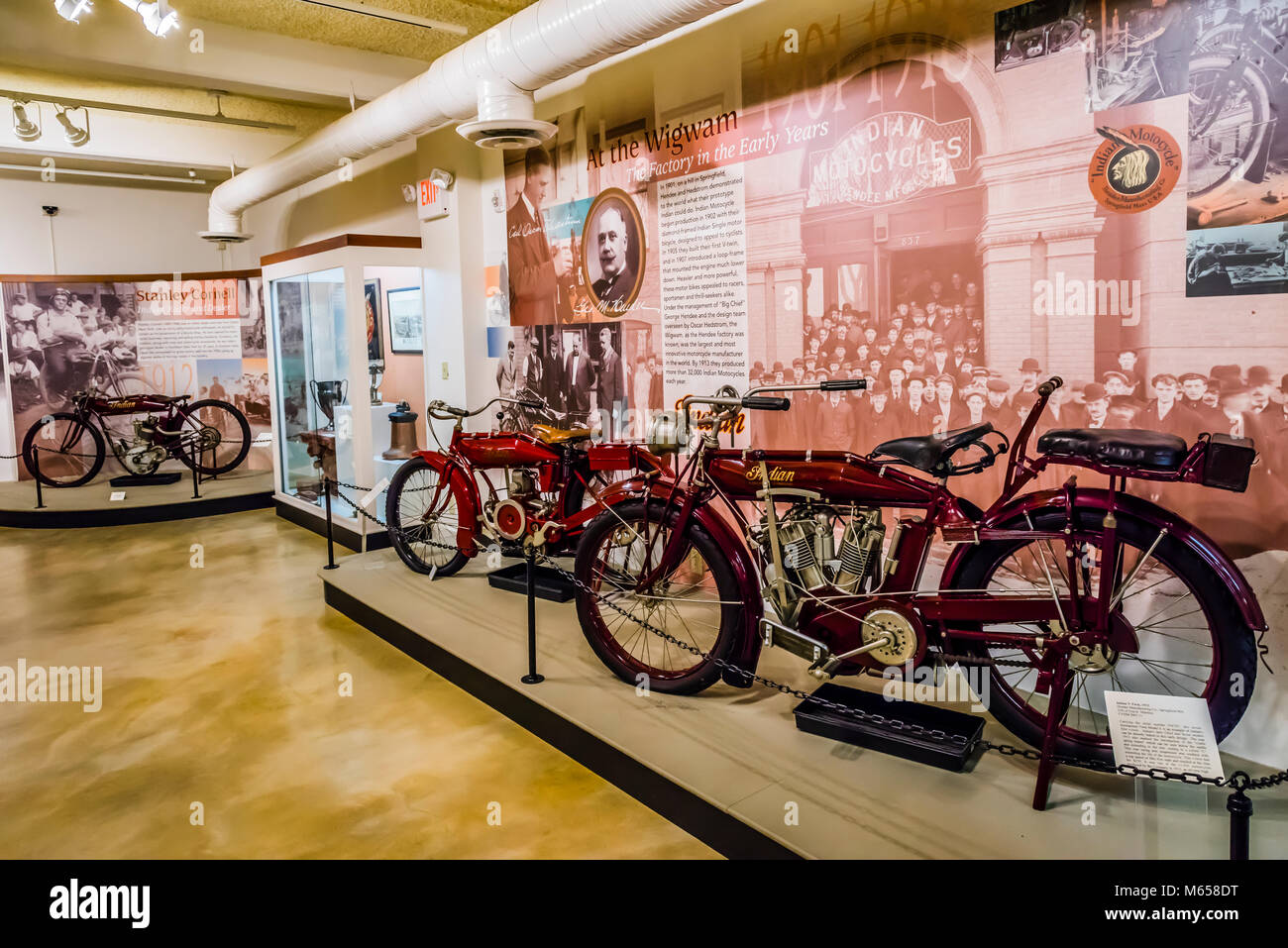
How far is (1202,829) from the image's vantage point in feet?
7.90

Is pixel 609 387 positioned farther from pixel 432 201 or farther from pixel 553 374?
pixel 432 201

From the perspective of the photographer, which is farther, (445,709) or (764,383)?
(764,383)

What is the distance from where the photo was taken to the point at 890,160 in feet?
12.3

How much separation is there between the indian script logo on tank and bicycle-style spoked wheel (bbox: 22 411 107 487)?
8439mm

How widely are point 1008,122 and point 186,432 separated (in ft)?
28.3

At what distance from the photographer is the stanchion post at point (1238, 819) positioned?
1877 mm

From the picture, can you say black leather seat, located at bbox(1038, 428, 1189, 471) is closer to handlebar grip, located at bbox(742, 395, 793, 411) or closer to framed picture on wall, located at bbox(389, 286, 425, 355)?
handlebar grip, located at bbox(742, 395, 793, 411)

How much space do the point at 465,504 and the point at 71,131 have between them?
567 centimetres

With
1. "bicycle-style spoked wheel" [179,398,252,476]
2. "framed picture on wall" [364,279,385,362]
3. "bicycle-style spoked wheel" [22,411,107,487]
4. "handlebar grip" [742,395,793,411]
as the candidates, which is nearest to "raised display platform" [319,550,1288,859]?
"handlebar grip" [742,395,793,411]

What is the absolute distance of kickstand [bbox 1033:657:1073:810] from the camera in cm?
247

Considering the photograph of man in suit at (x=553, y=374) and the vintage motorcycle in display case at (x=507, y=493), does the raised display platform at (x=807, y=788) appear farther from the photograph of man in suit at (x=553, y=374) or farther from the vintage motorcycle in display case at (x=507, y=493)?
the photograph of man in suit at (x=553, y=374)

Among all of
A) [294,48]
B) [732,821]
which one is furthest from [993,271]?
[294,48]

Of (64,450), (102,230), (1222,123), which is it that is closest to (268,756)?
(1222,123)
